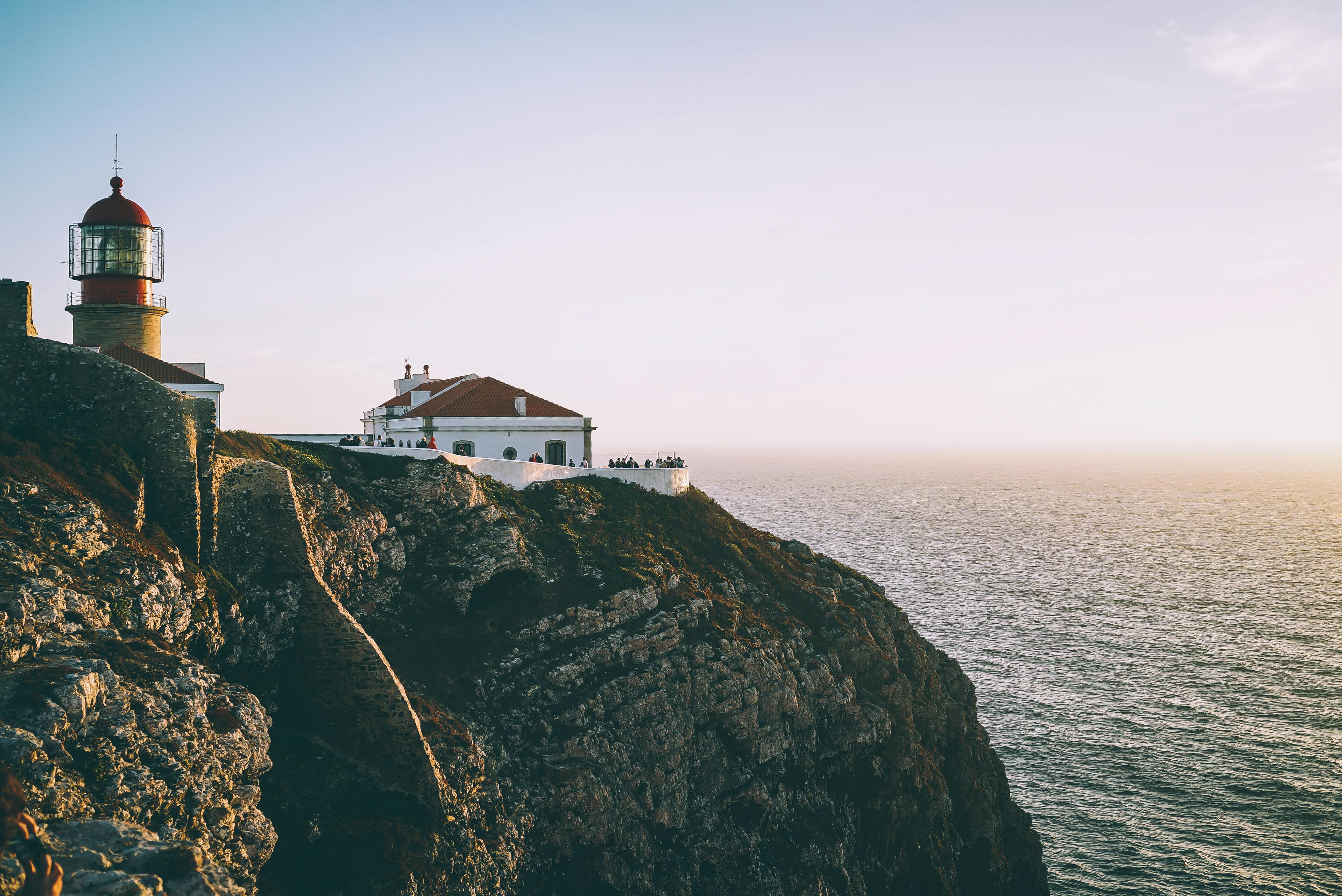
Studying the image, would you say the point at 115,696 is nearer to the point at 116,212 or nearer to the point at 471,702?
the point at 471,702

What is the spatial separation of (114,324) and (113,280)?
2242 mm

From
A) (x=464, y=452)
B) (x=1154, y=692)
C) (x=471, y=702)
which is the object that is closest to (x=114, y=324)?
(x=464, y=452)

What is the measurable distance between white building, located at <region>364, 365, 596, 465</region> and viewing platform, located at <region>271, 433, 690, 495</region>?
1543mm

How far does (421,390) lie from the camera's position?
6600 centimetres

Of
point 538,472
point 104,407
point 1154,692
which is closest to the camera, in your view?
point 104,407

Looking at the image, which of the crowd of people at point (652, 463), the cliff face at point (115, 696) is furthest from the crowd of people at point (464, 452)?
the cliff face at point (115, 696)

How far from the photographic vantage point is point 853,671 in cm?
4406

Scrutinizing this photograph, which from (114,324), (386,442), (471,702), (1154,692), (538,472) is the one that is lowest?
(1154,692)

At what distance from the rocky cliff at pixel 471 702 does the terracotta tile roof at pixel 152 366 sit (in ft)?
38.1

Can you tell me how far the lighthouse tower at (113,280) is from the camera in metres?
47.6

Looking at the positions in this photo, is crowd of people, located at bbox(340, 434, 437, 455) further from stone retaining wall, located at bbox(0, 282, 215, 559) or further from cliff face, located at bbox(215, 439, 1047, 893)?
stone retaining wall, located at bbox(0, 282, 215, 559)

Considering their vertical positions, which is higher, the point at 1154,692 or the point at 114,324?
the point at 114,324

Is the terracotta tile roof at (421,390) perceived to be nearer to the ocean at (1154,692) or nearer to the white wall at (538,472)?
the white wall at (538,472)

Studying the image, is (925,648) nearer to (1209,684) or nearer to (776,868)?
(776,868)
